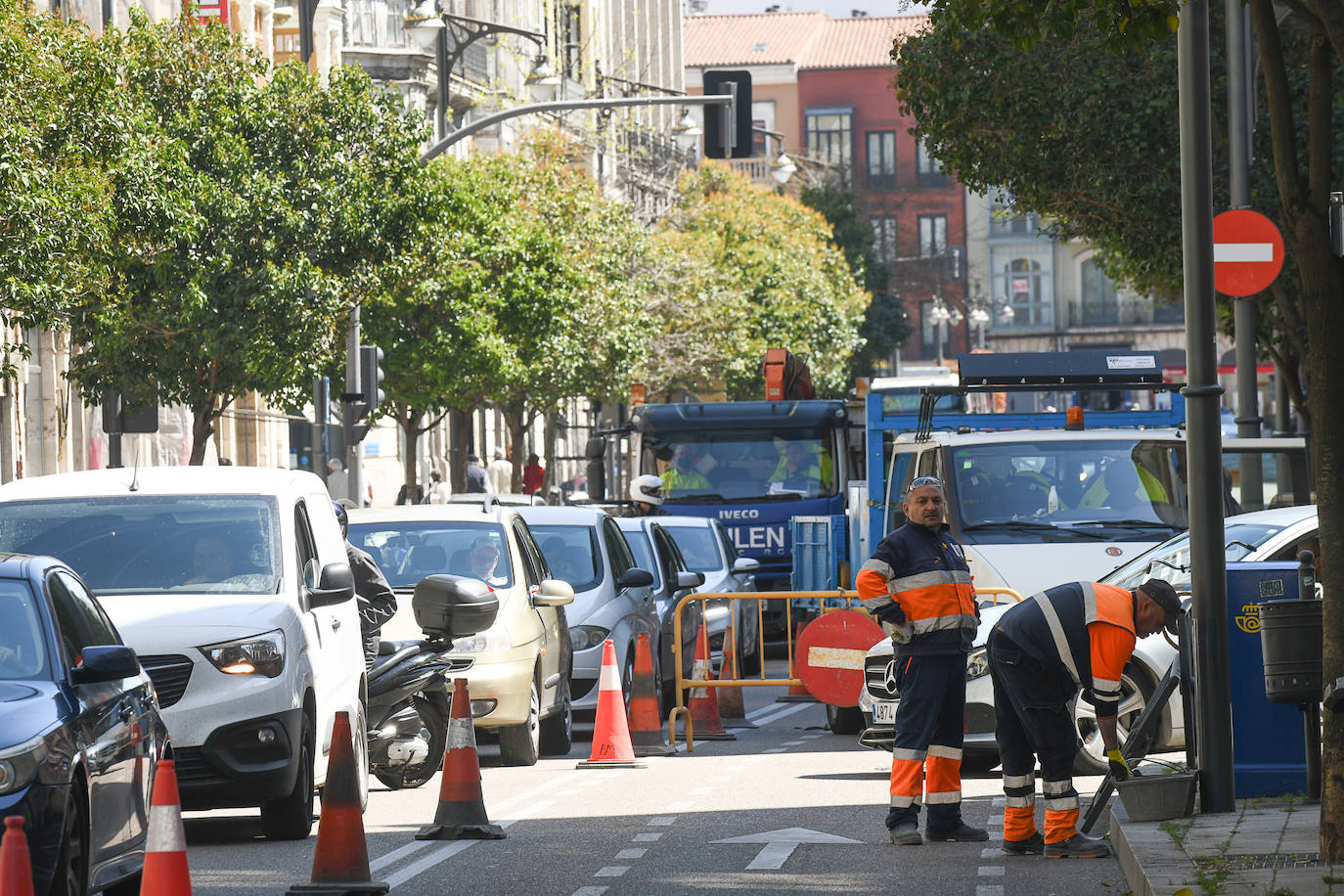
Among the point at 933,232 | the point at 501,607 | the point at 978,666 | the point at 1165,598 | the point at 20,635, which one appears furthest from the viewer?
the point at 933,232

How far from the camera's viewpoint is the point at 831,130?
382 ft

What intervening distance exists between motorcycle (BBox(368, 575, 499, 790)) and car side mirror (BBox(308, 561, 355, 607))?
4.90 ft

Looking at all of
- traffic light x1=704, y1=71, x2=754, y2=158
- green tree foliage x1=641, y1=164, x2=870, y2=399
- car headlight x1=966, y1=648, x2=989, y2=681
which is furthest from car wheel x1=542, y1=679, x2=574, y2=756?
green tree foliage x1=641, y1=164, x2=870, y2=399

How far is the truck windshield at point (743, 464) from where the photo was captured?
2795 cm

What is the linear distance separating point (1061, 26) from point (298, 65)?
21.0m

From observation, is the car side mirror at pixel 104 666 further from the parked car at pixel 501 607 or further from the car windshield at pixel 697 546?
the car windshield at pixel 697 546

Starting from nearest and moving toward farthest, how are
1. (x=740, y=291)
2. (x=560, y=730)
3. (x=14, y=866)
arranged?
(x=14, y=866)
(x=560, y=730)
(x=740, y=291)

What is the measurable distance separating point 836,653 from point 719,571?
786 cm

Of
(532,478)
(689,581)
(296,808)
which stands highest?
(532,478)

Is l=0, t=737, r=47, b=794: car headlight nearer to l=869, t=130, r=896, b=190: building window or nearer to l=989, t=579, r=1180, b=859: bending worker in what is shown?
l=989, t=579, r=1180, b=859: bending worker

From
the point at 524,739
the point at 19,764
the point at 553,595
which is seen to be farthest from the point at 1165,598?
the point at 524,739

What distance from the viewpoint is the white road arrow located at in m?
10.5

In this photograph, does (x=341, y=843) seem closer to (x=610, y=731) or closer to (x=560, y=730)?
(x=610, y=731)

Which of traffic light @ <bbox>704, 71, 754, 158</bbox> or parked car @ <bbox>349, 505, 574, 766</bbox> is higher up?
traffic light @ <bbox>704, 71, 754, 158</bbox>
